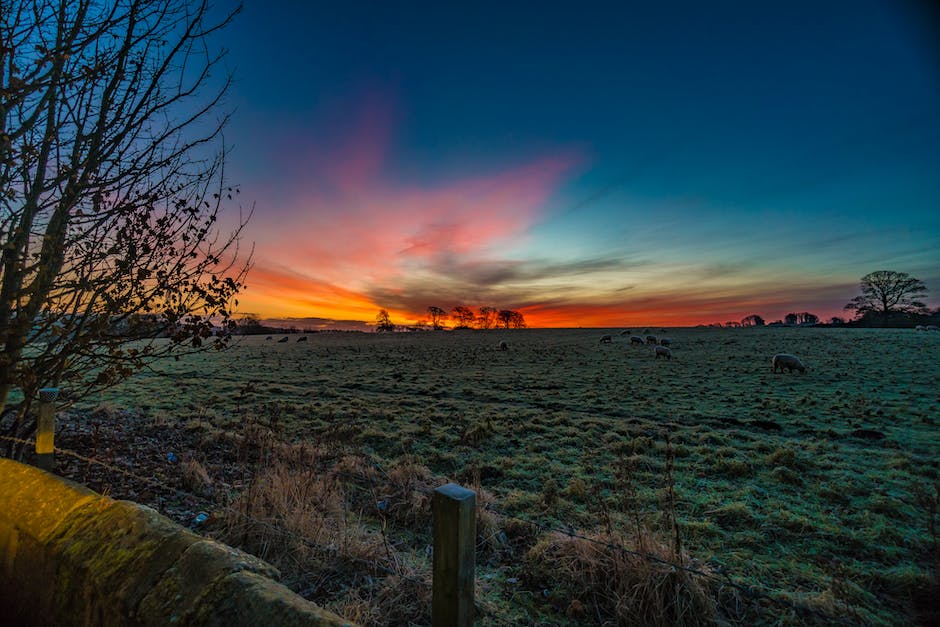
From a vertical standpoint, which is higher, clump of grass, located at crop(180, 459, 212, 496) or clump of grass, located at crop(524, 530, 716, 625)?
clump of grass, located at crop(180, 459, 212, 496)

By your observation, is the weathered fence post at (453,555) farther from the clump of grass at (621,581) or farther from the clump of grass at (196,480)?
the clump of grass at (196,480)

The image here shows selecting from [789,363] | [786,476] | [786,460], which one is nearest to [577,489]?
[786,476]

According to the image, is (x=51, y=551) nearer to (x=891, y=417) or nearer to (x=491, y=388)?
(x=491, y=388)

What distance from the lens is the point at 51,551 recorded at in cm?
245

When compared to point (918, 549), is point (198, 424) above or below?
above

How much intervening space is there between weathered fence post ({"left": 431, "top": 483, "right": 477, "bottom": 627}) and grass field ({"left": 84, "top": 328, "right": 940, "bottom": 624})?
3.02 metres

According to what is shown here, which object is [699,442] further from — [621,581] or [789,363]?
[789,363]

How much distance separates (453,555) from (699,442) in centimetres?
1072

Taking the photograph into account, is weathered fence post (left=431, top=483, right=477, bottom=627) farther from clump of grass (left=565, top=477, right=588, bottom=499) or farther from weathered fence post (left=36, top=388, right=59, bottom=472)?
clump of grass (left=565, top=477, right=588, bottom=499)

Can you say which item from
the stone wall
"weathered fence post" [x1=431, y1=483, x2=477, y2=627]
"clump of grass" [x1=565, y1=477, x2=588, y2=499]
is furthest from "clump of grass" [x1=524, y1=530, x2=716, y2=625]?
the stone wall

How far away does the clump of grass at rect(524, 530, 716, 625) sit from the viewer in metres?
3.87

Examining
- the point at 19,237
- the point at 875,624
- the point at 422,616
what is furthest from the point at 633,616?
the point at 19,237

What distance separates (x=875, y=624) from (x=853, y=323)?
8256 cm

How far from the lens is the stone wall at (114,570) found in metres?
1.85
